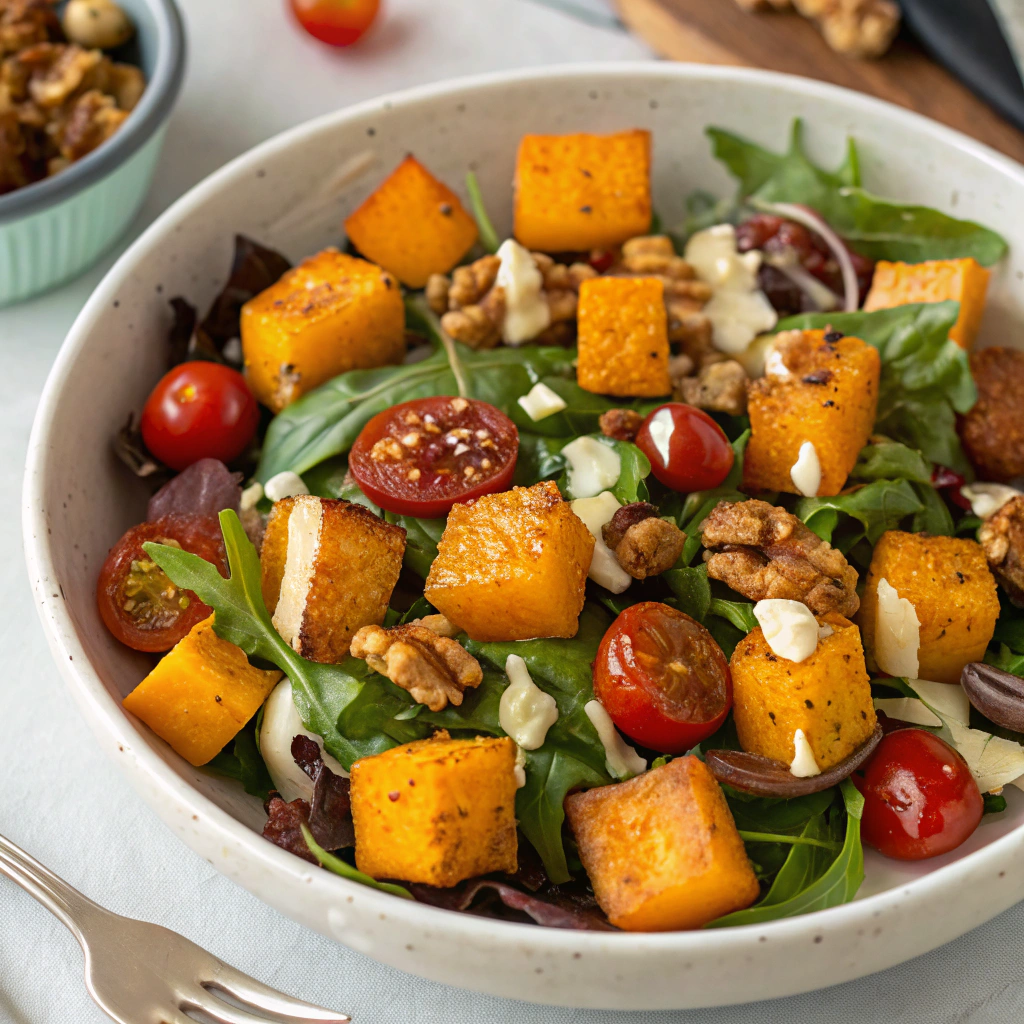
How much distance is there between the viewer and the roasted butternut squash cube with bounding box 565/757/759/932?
1706 mm

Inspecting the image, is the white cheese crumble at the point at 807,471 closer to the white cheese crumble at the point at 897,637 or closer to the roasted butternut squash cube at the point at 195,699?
the white cheese crumble at the point at 897,637

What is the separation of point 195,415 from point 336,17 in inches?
69.5

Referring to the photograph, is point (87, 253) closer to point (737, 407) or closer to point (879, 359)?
point (737, 407)

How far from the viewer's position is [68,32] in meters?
3.15

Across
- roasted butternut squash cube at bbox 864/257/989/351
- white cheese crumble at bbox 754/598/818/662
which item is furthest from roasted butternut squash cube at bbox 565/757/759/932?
roasted butternut squash cube at bbox 864/257/989/351

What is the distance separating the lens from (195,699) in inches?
78.0

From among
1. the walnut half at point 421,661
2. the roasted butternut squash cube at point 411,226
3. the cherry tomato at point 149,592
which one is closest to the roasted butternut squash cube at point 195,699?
the cherry tomato at point 149,592

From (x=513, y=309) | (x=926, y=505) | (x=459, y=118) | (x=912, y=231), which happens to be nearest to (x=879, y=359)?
(x=926, y=505)

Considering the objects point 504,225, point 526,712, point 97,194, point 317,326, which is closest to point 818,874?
point 526,712

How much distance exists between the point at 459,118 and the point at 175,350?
0.95 meters

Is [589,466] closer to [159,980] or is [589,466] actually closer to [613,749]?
[613,749]

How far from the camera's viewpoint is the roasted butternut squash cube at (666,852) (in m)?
1.71

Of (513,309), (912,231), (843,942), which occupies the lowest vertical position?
(843,942)

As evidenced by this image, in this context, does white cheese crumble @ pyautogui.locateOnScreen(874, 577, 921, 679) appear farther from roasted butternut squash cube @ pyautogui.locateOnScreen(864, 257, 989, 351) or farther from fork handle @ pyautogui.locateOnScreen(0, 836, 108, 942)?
fork handle @ pyautogui.locateOnScreen(0, 836, 108, 942)
